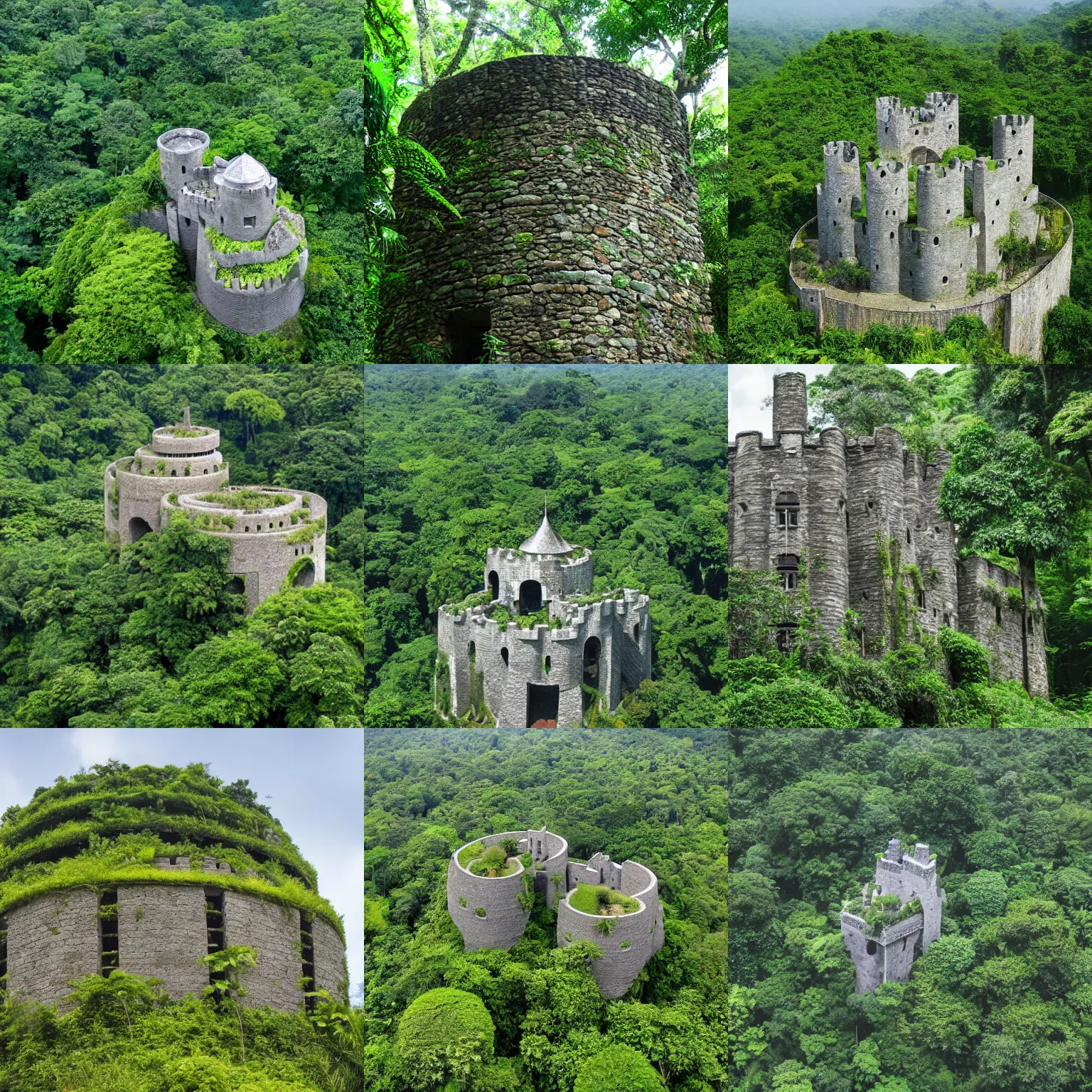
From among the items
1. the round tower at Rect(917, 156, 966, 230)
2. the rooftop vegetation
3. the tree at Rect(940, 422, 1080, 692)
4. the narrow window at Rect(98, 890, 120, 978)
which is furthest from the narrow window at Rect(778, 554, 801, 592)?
the narrow window at Rect(98, 890, 120, 978)

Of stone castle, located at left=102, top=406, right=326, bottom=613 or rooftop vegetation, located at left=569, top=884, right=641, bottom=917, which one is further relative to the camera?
rooftop vegetation, located at left=569, top=884, right=641, bottom=917

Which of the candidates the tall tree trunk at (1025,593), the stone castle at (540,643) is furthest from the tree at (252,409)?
the tall tree trunk at (1025,593)

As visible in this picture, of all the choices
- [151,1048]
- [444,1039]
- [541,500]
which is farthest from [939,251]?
[151,1048]

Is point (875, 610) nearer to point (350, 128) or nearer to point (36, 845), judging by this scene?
point (350, 128)

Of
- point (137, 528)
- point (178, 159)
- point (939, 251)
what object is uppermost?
point (178, 159)

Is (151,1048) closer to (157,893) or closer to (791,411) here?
(157,893)

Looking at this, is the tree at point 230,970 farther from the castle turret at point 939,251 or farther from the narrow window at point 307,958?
the castle turret at point 939,251

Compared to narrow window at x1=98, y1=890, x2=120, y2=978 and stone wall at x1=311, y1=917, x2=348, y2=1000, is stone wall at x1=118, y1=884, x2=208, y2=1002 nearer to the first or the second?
narrow window at x1=98, y1=890, x2=120, y2=978
